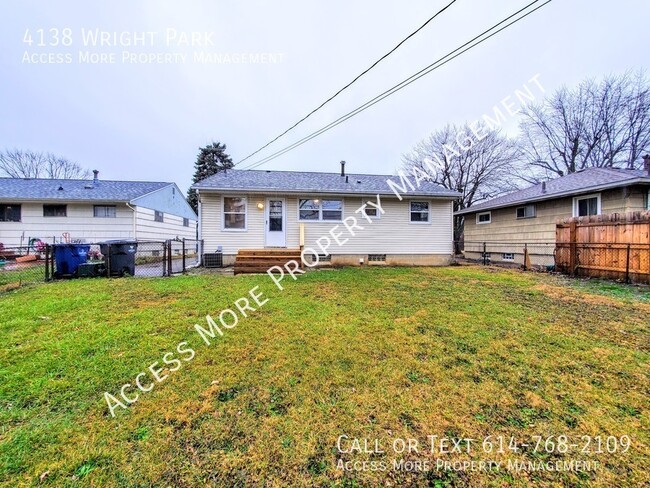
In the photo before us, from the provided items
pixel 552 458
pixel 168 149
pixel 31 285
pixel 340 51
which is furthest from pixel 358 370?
pixel 168 149

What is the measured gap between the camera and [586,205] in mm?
9562

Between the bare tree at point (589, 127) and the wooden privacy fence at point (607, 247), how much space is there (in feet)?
50.5

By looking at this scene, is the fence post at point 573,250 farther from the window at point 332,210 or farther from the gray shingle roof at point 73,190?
the gray shingle roof at point 73,190

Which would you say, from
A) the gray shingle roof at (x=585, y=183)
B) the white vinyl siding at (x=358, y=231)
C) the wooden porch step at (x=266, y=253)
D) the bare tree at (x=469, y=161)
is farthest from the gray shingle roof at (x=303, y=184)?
the bare tree at (x=469, y=161)

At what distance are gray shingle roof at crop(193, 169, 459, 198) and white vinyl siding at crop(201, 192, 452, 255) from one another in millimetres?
429

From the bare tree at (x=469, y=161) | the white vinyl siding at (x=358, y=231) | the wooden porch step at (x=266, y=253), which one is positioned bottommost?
the wooden porch step at (x=266, y=253)

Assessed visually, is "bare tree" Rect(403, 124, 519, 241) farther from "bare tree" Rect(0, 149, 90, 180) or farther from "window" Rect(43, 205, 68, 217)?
"bare tree" Rect(0, 149, 90, 180)

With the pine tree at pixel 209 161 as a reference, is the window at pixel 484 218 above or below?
below

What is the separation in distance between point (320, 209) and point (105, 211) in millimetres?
11099

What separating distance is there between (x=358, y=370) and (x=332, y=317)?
5.05 ft

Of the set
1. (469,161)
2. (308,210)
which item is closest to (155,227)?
(308,210)

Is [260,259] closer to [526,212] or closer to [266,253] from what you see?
[266,253]

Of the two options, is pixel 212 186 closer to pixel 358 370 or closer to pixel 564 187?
pixel 358 370

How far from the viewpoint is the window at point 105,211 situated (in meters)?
13.1
